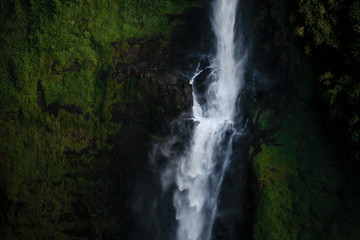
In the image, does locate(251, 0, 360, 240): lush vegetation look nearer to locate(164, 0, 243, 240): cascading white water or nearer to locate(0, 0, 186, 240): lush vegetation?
locate(164, 0, 243, 240): cascading white water

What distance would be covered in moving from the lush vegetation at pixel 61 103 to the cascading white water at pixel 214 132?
1.59 meters

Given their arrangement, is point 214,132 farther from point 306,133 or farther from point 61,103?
point 61,103

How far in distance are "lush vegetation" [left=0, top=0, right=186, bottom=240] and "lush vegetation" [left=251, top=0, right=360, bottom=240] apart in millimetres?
3662

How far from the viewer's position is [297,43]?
10.5 m

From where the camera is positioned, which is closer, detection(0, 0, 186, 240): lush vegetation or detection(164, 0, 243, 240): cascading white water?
detection(164, 0, 243, 240): cascading white water

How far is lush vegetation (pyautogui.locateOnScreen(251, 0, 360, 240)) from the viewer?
9.68m

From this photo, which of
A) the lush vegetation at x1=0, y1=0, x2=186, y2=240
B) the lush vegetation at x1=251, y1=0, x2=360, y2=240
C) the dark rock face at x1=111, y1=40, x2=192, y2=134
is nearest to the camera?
the lush vegetation at x1=251, y1=0, x2=360, y2=240

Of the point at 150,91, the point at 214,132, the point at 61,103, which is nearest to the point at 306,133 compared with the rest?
the point at 214,132

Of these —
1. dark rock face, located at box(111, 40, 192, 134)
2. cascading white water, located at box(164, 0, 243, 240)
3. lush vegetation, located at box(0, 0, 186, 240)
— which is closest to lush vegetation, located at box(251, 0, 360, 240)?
cascading white water, located at box(164, 0, 243, 240)

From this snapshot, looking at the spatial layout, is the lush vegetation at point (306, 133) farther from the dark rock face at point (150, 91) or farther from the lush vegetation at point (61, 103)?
the lush vegetation at point (61, 103)

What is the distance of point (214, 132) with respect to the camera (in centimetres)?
1060

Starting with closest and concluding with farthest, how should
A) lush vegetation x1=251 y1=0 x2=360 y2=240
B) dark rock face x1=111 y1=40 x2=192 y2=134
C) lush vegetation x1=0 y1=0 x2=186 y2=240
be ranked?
lush vegetation x1=251 y1=0 x2=360 y2=240 → dark rock face x1=111 y1=40 x2=192 y2=134 → lush vegetation x1=0 y1=0 x2=186 y2=240

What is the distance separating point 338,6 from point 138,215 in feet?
28.6

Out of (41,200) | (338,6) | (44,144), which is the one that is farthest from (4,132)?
(338,6)
